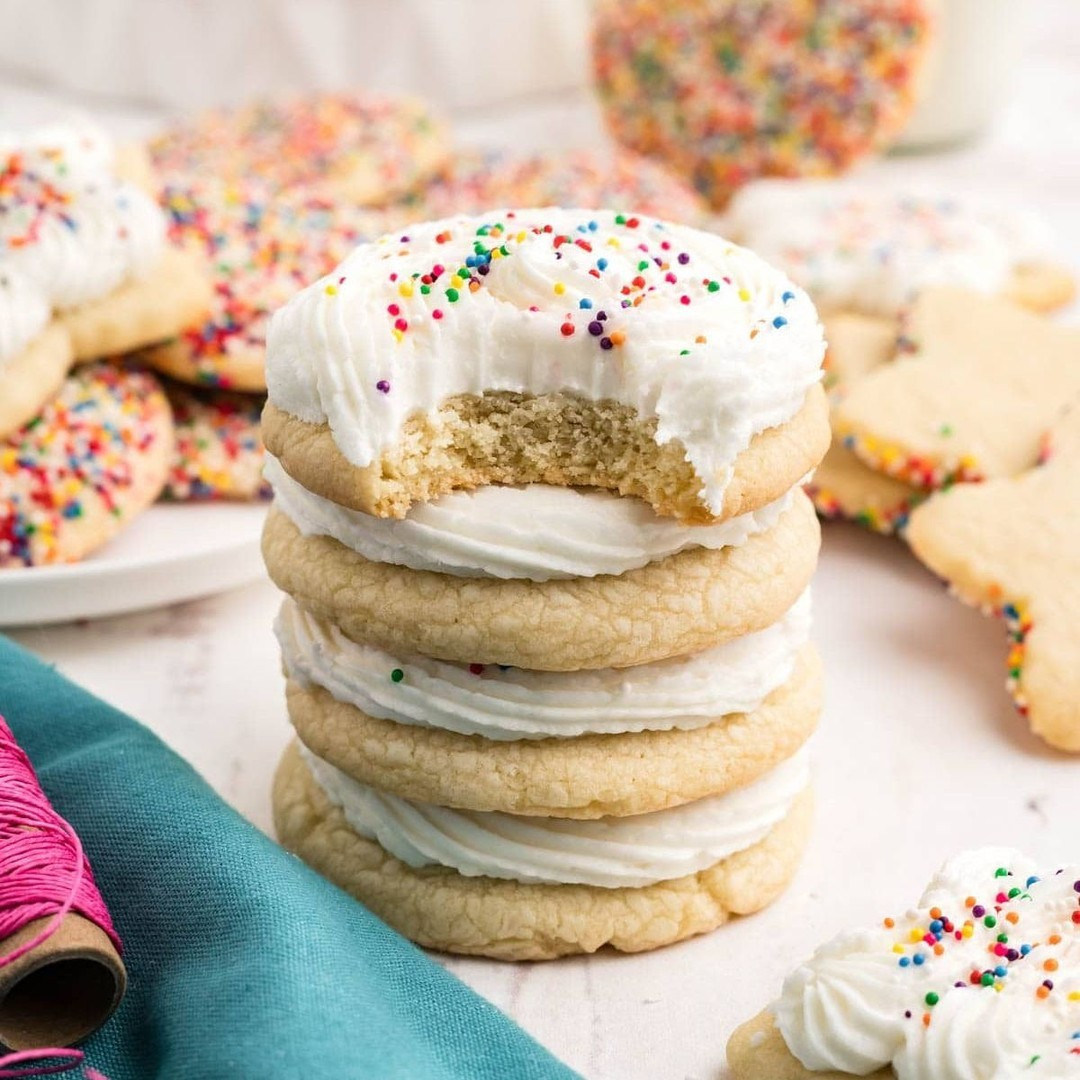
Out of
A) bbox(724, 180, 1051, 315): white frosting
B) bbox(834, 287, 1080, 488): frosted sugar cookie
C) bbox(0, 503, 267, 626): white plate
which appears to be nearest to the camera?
bbox(0, 503, 267, 626): white plate

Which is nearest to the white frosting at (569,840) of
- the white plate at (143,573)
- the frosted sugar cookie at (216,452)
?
the white plate at (143,573)

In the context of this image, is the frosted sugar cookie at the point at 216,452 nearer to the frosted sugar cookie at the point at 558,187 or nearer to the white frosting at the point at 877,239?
the frosted sugar cookie at the point at 558,187

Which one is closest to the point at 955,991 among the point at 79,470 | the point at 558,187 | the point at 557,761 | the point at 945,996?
the point at 945,996

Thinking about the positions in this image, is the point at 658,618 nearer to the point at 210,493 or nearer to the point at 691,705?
the point at 691,705

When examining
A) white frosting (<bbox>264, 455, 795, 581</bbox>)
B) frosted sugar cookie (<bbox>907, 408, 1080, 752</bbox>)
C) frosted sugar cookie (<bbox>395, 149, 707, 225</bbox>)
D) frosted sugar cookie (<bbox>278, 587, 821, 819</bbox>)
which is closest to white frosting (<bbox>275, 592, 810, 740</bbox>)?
frosted sugar cookie (<bbox>278, 587, 821, 819</bbox>)

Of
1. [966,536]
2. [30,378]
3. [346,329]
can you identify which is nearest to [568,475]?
[346,329]

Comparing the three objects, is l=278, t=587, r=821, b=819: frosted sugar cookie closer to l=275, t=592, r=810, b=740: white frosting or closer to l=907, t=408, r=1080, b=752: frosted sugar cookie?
l=275, t=592, r=810, b=740: white frosting
